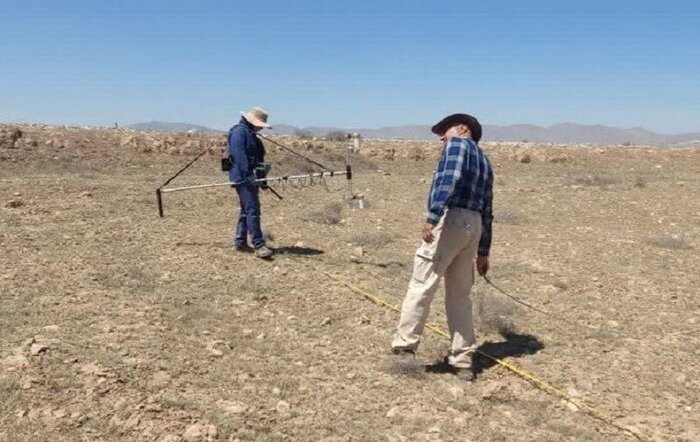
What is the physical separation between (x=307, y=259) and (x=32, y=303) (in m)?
3.57

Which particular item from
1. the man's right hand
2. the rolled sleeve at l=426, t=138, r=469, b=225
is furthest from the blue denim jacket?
the rolled sleeve at l=426, t=138, r=469, b=225

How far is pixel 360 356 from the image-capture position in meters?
5.68

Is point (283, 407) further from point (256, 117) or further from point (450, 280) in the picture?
point (256, 117)

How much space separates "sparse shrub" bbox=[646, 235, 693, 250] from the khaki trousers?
619 centimetres

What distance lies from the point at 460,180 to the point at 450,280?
0.90 m

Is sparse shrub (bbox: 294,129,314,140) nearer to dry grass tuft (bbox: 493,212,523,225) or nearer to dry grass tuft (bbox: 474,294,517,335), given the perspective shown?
dry grass tuft (bbox: 493,212,523,225)

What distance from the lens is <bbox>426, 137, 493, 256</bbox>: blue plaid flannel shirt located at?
15.5 ft

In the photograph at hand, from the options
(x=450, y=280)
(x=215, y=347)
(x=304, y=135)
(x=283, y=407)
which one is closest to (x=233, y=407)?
(x=283, y=407)

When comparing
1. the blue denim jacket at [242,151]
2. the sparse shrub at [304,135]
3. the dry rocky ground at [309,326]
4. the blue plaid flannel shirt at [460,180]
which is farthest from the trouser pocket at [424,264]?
the sparse shrub at [304,135]

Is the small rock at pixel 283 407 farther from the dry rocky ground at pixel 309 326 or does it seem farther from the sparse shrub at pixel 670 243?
the sparse shrub at pixel 670 243

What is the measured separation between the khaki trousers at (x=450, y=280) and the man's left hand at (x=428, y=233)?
0.04 m

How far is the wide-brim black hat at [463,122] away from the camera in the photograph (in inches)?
198

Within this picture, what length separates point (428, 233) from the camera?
4.85 metres

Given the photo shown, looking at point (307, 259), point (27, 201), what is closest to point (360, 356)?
point (307, 259)
